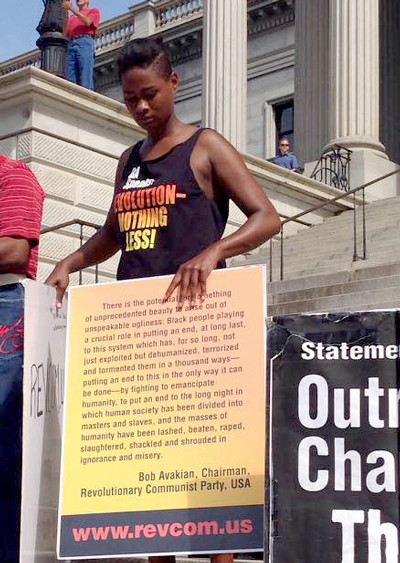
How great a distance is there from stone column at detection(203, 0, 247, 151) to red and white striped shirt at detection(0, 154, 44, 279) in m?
21.2

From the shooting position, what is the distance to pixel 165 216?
481 cm

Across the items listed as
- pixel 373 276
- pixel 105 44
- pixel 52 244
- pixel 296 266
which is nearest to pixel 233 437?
pixel 373 276

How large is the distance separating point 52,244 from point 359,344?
1299 cm

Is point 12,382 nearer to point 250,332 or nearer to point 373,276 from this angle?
point 250,332

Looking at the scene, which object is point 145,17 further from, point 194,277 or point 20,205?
point 194,277

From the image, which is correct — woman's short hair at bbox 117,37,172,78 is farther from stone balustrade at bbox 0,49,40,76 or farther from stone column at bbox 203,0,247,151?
stone balustrade at bbox 0,49,40,76

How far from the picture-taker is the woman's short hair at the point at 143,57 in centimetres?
478

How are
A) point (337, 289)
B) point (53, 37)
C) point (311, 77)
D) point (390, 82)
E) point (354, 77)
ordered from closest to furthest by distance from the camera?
1. point (337, 289)
2. point (53, 37)
3. point (354, 77)
4. point (311, 77)
5. point (390, 82)

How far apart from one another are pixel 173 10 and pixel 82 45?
79.3 ft

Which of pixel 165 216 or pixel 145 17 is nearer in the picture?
pixel 165 216

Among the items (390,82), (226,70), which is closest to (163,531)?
(226,70)

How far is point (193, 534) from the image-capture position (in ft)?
14.4

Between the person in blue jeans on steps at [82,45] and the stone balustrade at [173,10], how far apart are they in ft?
75.6

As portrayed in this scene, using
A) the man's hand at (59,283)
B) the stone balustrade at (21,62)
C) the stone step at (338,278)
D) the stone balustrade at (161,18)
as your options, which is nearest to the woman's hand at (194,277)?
the man's hand at (59,283)
